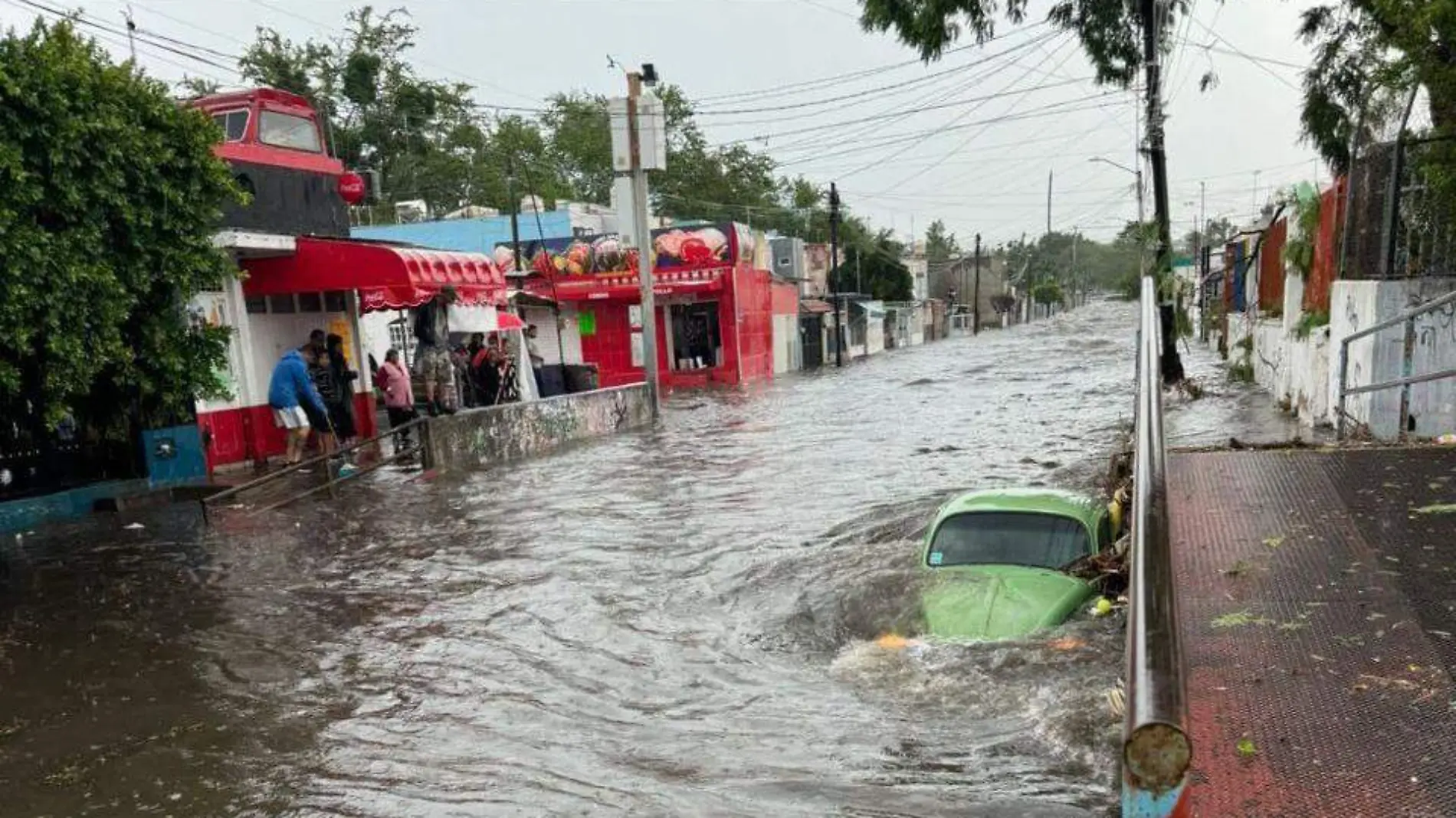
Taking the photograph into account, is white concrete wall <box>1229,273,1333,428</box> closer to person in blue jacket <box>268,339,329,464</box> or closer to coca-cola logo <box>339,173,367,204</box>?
person in blue jacket <box>268,339,329,464</box>

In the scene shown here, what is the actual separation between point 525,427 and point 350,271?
3750 millimetres

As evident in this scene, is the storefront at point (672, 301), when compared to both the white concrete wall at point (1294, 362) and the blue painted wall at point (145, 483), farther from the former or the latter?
the blue painted wall at point (145, 483)

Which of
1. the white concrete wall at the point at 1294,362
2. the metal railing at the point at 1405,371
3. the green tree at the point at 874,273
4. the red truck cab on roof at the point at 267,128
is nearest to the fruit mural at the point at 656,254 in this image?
the red truck cab on roof at the point at 267,128

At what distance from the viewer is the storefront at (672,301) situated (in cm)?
3347

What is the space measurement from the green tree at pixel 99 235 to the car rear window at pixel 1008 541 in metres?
8.49

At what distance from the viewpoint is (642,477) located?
1463cm

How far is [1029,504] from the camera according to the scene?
7.12 meters

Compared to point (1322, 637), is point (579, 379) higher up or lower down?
lower down

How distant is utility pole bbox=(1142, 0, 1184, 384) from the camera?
19062mm

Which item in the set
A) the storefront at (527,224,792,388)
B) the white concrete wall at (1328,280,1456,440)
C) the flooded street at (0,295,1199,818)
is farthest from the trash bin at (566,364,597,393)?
the white concrete wall at (1328,280,1456,440)

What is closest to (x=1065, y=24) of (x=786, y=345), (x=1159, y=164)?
(x=1159, y=164)

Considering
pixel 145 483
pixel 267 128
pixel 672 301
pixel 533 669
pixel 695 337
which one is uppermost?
pixel 267 128

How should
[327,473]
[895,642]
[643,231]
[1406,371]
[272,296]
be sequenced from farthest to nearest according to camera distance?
[643,231], [272,296], [327,473], [1406,371], [895,642]

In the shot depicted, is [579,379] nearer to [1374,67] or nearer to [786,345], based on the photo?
[1374,67]
